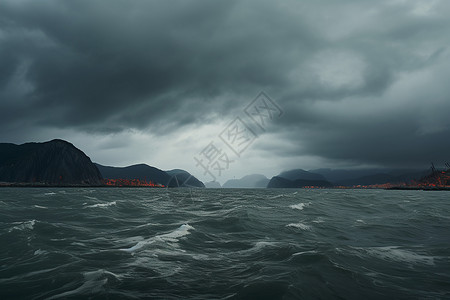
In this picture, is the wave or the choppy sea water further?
the choppy sea water

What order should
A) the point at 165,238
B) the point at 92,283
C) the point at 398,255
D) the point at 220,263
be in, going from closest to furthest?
1. the point at 92,283
2. the point at 220,263
3. the point at 398,255
4. the point at 165,238

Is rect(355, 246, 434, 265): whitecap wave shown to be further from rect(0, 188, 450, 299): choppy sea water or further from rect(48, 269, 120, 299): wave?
rect(48, 269, 120, 299): wave

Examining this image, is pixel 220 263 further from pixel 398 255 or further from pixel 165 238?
pixel 398 255

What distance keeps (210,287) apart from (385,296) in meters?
7.09

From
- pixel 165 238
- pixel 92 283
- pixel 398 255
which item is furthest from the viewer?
pixel 165 238

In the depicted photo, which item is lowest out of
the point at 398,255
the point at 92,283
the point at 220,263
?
the point at 398,255

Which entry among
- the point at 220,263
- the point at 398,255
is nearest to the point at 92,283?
the point at 220,263

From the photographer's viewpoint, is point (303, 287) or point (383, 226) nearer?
point (303, 287)

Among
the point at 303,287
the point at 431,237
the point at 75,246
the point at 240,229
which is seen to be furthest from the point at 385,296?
the point at 75,246

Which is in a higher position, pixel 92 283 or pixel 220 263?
pixel 92 283

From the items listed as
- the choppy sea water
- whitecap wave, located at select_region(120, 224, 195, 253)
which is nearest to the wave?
the choppy sea water

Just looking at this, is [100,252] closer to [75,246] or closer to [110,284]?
[75,246]

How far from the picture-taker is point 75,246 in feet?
56.1

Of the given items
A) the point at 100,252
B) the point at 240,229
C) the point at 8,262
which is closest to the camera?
the point at 8,262
